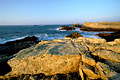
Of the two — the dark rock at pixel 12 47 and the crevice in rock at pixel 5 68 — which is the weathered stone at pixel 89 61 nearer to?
the crevice in rock at pixel 5 68

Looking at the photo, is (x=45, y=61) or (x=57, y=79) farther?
(x=45, y=61)

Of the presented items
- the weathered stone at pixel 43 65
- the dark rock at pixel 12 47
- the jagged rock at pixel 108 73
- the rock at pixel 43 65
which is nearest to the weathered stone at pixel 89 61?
the jagged rock at pixel 108 73

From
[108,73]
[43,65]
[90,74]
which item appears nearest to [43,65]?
[43,65]

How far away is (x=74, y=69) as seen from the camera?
4.00 meters

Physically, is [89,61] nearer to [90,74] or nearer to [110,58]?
[90,74]

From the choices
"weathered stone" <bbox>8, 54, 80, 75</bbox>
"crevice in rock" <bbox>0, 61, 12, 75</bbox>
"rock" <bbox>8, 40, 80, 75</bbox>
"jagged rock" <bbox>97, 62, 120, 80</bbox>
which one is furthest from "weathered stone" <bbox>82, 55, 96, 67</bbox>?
"crevice in rock" <bbox>0, 61, 12, 75</bbox>

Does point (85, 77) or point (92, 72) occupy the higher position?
point (92, 72)

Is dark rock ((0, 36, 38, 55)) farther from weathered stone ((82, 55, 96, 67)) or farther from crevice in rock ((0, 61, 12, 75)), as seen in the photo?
weathered stone ((82, 55, 96, 67))

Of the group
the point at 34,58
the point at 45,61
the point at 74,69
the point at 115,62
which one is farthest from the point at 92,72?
the point at 34,58

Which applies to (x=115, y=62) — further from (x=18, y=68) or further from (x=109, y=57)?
(x=18, y=68)

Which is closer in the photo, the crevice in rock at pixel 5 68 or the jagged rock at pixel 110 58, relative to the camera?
the jagged rock at pixel 110 58

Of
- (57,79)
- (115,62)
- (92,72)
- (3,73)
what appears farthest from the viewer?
(3,73)

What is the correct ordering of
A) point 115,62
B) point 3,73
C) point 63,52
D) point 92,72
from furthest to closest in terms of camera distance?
point 63,52 → point 3,73 → point 115,62 → point 92,72

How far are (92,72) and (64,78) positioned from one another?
160cm
